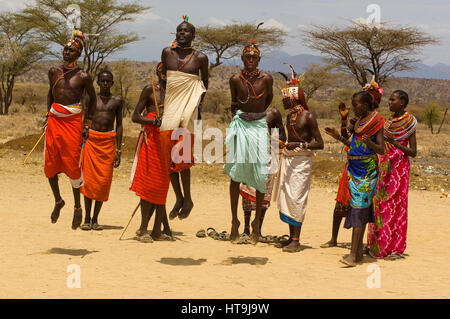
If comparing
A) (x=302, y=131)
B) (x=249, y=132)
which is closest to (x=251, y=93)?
(x=249, y=132)

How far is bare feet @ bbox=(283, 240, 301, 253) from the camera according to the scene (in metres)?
7.05

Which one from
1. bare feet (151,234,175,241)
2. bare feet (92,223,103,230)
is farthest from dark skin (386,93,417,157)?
bare feet (92,223,103,230)

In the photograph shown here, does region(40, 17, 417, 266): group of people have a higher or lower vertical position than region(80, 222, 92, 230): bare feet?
higher

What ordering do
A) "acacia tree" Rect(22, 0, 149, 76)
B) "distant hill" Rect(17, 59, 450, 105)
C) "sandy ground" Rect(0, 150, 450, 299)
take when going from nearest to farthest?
"sandy ground" Rect(0, 150, 450, 299) < "acacia tree" Rect(22, 0, 149, 76) < "distant hill" Rect(17, 59, 450, 105)

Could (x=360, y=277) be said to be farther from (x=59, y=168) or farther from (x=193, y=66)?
(x=59, y=168)

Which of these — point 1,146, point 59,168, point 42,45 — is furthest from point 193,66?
point 42,45

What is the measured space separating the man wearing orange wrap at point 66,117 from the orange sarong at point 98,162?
1.57m

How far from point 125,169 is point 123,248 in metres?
7.99

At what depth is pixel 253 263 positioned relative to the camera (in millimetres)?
6336

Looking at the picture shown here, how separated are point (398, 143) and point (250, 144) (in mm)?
1841

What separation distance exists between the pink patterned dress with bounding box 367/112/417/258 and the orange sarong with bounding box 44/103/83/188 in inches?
145

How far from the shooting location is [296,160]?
7004 mm

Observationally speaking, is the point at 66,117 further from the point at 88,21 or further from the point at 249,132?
the point at 88,21

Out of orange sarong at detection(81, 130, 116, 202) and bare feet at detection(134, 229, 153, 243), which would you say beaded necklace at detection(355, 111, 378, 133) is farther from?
orange sarong at detection(81, 130, 116, 202)
